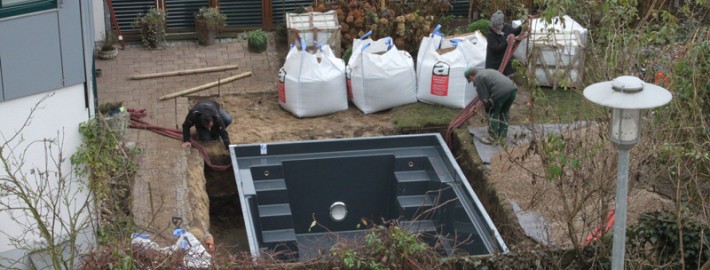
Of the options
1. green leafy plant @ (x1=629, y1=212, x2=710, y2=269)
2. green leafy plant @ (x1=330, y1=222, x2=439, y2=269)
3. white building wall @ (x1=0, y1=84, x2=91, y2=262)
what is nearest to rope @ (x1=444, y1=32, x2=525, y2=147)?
green leafy plant @ (x1=629, y1=212, x2=710, y2=269)

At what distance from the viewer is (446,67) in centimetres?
1697

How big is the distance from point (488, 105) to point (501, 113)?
0.71 feet

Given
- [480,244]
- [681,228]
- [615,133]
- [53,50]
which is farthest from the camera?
[480,244]

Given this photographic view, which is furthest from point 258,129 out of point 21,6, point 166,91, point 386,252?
point 386,252

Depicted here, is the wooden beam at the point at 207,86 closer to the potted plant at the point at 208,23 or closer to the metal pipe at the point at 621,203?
the potted plant at the point at 208,23

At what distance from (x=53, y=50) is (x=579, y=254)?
19.0 feet

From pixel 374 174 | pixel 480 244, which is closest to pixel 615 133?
pixel 480 244

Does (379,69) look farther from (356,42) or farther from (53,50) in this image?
(53,50)

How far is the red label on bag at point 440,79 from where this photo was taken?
17.0 meters

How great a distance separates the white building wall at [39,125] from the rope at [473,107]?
5.34 m

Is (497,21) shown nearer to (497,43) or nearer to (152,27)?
(497,43)

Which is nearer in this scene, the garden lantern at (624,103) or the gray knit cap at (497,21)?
the garden lantern at (624,103)

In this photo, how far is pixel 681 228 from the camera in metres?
10.8

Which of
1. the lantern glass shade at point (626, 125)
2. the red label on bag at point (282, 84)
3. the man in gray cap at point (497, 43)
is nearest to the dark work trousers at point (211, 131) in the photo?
the red label on bag at point (282, 84)
